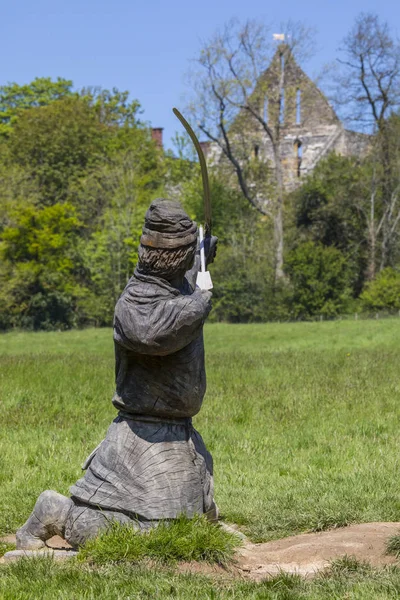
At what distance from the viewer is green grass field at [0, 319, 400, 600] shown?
5.77 meters

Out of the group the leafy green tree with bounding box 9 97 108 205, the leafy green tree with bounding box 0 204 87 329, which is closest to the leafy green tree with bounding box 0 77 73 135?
the leafy green tree with bounding box 9 97 108 205

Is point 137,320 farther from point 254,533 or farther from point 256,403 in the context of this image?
point 256,403

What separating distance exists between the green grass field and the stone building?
34.5 metres

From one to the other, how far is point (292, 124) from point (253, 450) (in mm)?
56821

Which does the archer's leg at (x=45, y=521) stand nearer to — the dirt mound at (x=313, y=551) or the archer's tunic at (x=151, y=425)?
the archer's tunic at (x=151, y=425)

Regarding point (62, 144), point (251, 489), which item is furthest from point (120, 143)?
point (251, 489)

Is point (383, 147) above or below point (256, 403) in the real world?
above

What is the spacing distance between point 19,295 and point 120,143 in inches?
672

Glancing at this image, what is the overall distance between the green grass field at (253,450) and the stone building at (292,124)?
34465mm

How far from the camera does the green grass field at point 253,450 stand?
577 cm

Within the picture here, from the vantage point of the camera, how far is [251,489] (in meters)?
9.34

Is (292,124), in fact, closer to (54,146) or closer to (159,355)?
(54,146)

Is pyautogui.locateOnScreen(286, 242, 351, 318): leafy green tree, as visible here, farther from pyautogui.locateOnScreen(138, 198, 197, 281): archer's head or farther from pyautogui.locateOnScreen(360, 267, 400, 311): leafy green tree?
pyautogui.locateOnScreen(138, 198, 197, 281): archer's head

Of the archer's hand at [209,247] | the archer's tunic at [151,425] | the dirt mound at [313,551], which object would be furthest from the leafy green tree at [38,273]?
the archer's tunic at [151,425]
